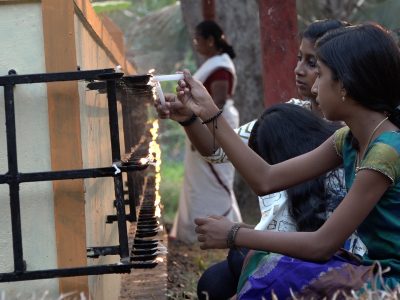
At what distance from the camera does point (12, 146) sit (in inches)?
142

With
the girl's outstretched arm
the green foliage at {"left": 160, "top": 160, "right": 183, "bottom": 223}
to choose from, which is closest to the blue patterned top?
the girl's outstretched arm

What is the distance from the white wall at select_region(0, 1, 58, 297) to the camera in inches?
148

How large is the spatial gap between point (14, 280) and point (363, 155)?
1.39 meters

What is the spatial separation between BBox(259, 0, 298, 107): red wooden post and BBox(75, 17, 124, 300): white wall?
51.4 inches

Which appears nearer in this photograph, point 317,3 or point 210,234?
point 210,234

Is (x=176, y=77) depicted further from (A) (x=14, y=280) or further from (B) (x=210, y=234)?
(A) (x=14, y=280)

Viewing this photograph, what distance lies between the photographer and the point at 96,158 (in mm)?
4660

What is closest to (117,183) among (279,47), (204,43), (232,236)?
(232,236)

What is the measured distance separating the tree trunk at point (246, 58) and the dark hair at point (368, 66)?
8.05 m

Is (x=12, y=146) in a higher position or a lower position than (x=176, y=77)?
lower

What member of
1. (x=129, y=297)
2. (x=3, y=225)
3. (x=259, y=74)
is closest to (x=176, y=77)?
(x=3, y=225)

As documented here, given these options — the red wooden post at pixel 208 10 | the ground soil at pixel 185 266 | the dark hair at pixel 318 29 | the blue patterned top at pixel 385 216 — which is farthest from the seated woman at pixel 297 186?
the red wooden post at pixel 208 10

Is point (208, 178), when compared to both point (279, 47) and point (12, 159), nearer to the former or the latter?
point (279, 47)

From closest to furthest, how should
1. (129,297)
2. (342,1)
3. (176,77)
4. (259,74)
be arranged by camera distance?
(176,77) < (129,297) < (259,74) < (342,1)
